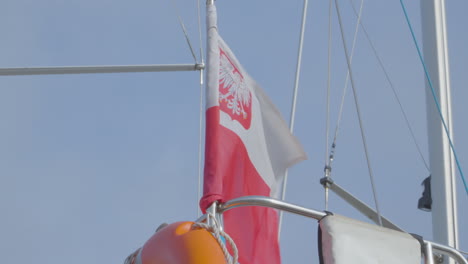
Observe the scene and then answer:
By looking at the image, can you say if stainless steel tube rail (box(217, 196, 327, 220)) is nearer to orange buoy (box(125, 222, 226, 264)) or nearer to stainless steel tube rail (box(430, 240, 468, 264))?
orange buoy (box(125, 222, 226, 264))

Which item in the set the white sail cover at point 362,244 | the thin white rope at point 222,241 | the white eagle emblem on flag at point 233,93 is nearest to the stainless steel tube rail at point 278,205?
the white sail cover at point 362,244

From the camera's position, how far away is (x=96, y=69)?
9.69 meters

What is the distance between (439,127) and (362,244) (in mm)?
3693

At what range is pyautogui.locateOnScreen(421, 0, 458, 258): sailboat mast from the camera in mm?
8859

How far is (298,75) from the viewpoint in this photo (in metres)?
10.4

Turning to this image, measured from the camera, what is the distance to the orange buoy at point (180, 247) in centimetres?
542

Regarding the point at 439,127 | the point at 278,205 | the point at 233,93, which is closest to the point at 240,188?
the point at 233,93

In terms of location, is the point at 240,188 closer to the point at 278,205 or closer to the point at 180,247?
the point at 278,205

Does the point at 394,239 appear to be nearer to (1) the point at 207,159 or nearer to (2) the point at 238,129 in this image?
(1) the point at 207,159

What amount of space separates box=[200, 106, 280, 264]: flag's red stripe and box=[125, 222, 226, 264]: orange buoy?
1.27 metres

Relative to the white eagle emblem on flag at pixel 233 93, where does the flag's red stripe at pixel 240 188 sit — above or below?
below

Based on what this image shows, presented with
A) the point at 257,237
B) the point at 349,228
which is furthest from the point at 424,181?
the point at 349,228

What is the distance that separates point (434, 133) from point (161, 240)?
14.8 feet

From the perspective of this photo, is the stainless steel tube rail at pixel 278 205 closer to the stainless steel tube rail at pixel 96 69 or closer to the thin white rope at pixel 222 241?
the thin white rope at pixel 222 241
